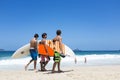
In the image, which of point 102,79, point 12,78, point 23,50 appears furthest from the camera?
point 23,50

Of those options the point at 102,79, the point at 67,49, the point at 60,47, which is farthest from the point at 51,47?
the point at 102,79

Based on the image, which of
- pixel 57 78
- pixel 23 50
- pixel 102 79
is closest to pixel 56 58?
pixel 57 78

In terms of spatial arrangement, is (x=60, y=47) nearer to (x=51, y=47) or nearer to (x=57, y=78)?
(x=51, y=47)

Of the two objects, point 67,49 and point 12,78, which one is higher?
point 67,49

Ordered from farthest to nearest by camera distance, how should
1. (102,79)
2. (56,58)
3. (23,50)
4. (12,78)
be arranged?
(23,50), (56,58), (12,78), (102,79)

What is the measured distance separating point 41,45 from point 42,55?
407 mm

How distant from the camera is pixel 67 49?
1203cm

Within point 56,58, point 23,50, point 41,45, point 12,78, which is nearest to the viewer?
point 12,78

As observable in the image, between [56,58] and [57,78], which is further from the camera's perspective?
[56,58]

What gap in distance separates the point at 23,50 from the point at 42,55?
63.6 inches

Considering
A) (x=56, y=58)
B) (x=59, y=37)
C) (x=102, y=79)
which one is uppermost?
(x=59, y=37)

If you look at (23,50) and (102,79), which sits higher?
(23,50)

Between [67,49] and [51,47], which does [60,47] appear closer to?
[51,47]

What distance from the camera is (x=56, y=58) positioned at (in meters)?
10.5
